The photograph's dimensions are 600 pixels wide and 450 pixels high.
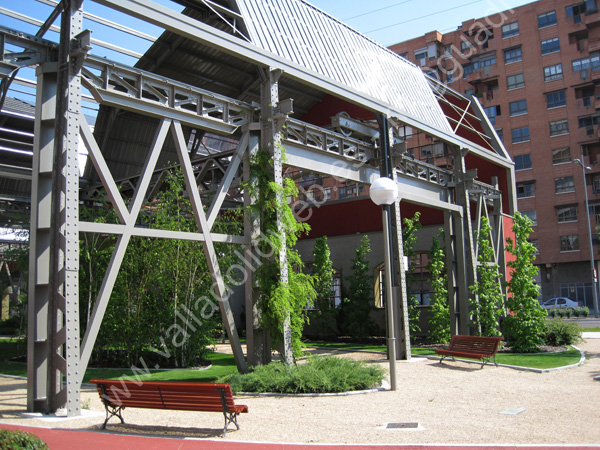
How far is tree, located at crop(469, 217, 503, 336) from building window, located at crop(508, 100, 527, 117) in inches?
1451

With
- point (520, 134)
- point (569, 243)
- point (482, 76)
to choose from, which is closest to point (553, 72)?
point (520, 134)

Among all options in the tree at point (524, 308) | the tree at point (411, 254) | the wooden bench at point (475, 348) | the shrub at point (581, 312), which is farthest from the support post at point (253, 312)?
the shrub at point (581, 312)

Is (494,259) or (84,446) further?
(494,259)

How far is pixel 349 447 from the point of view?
6355mm

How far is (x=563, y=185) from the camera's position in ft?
162

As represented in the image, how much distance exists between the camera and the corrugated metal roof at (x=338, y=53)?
46.0ft

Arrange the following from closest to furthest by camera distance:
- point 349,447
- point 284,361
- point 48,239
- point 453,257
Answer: point 349,447 < point 48,239 < point 284,361 < point 453,257

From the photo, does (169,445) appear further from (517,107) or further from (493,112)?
(493,112)

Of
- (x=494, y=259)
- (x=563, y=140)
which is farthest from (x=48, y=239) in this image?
(x=563, y=140)

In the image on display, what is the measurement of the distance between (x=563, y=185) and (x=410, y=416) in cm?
4655

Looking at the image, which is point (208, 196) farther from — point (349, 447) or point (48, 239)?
point (349, 447)

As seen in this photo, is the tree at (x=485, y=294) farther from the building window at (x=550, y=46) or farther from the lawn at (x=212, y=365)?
the building window at (x=550, y=46)

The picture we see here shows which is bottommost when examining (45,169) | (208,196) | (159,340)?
(159,340)

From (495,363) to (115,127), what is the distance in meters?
13.9
